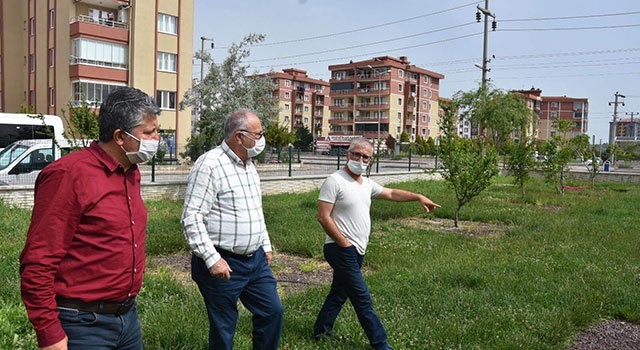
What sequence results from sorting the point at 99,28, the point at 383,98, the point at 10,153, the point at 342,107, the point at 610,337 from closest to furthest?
the point at 610,337, the point at 10,153, the point at 99,28, the point at 383,98, the point at 342,107

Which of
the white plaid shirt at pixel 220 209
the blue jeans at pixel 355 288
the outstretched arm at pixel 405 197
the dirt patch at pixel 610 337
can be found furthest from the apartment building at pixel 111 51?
the white plaid shirt at pixel 220 209

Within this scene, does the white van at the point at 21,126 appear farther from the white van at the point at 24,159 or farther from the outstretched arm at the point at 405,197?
the outstretched arm at the point at 405,197

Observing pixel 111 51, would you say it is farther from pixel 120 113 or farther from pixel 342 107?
pixel 342 107

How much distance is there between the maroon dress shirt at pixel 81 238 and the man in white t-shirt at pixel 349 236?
80.2 inches

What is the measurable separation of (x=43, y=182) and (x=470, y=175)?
35.7 feet

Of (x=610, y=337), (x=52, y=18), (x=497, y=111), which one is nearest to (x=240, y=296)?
(x=610, y=337)

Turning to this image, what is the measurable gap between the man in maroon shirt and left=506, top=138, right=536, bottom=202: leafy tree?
16.1 metres

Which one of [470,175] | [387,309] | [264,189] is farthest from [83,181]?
[264,189]

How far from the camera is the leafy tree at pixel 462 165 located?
12203mm

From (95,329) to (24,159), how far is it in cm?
1271

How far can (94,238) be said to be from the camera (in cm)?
239

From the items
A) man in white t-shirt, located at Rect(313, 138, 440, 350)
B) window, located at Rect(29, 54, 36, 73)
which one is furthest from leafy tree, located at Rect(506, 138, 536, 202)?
window, located at Rect(29, 54, 36, 73)

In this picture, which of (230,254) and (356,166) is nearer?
(230,254)

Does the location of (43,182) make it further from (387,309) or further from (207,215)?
(387,309)
